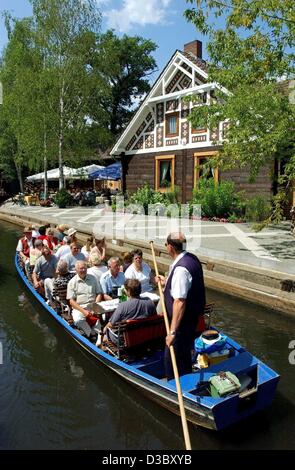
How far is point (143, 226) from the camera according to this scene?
55.2ft

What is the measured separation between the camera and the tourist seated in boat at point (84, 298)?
270 inches

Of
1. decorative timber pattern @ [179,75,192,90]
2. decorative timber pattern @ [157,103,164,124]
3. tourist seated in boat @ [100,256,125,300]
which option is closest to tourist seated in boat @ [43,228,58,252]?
tourist seated in boat @ [100,256,125,300]

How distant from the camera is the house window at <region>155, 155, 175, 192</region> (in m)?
22.4

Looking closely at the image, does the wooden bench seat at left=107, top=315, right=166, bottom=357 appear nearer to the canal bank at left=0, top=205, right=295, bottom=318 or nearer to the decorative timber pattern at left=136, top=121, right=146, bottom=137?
the canal bank at left=0, top=205, right=295, bottom=318

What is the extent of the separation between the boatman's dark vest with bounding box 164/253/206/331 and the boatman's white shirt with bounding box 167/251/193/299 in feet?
0.17

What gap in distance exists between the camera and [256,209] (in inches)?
655

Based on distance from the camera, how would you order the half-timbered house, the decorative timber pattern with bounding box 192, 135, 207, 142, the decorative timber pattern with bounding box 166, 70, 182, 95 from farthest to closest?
the decorative timber pattern with bounding box 166, 70, 182, 95 < the decorative timber pattern with bounding box 192, 135, 207, 142 < the half-timbered house

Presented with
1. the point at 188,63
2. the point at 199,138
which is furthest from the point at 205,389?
the point at 188,63

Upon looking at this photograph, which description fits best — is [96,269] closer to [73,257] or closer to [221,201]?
[73,257]

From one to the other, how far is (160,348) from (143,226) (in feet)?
36.2

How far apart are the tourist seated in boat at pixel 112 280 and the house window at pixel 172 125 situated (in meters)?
15.7

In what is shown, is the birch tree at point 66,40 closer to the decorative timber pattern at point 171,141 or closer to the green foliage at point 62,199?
the green foliage at point 62,199

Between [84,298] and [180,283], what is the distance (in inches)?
120

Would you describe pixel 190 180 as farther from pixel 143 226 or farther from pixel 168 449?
pixel 168 449
